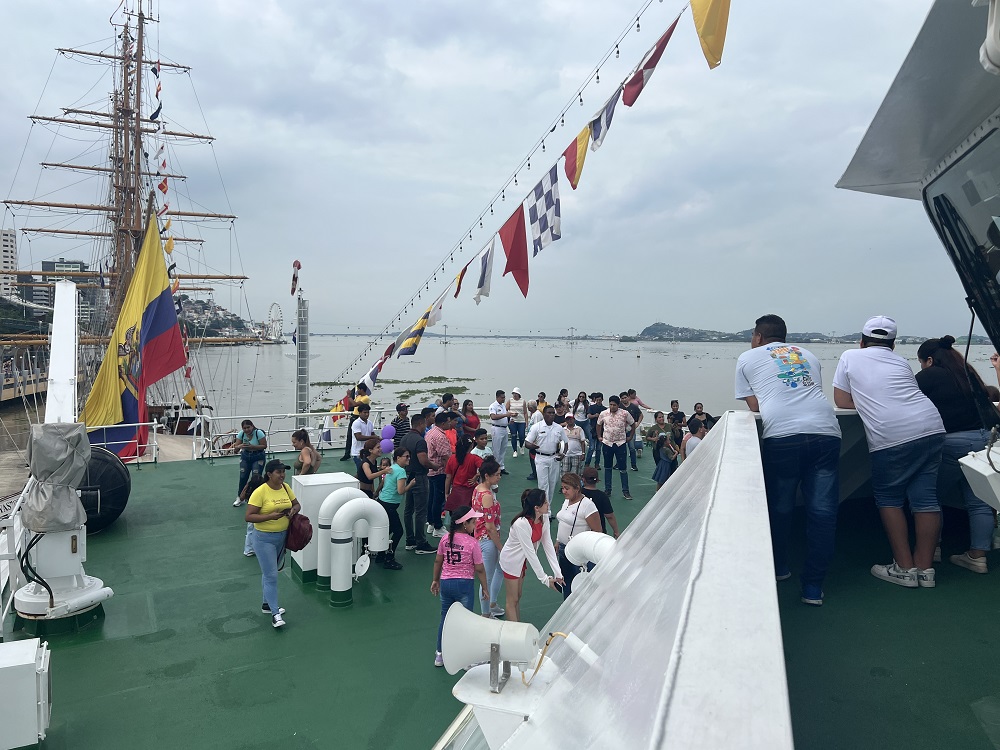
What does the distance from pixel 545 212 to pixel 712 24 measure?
3.43 m

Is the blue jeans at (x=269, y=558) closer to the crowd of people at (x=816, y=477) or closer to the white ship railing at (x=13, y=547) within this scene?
the crowd of people at (x=816, y=477)

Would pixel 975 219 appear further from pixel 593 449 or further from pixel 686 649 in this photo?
pixel 593 449

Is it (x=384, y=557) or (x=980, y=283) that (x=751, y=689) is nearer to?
(x=980, y=283)

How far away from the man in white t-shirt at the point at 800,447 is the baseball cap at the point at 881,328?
0.39 meters

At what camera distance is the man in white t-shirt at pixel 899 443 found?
10.9 ft

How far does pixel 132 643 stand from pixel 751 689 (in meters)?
5.76

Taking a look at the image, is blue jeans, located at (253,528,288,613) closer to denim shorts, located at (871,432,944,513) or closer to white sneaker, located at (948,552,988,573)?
denim shorts, located at (871,432,944,513)

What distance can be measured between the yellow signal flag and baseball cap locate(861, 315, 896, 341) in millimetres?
3550

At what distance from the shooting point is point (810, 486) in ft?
10.6

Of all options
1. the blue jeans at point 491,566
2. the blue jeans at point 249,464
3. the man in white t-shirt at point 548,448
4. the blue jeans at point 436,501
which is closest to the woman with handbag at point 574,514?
the blue jeans at point 491,566

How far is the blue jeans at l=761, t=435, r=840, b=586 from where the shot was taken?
3156mm

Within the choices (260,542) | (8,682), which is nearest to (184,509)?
(260,542)

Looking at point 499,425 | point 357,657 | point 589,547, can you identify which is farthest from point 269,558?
point 499,425

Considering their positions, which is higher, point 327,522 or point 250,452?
point 250,452
